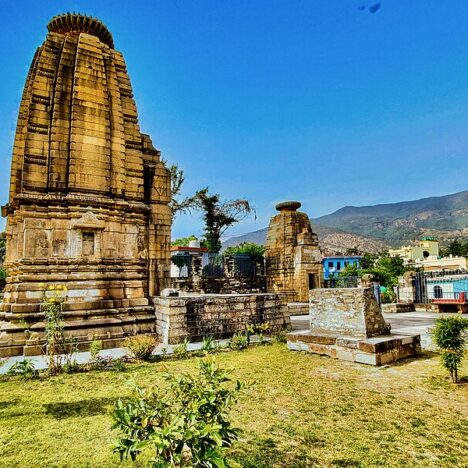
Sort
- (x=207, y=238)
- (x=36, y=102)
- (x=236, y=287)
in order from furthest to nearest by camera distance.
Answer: (x=207, y=238)
(x=236, y=287)
(x=36, y=102)

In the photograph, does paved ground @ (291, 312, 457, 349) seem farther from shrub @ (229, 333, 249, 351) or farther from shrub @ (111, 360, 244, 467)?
shrub @ (111, 360, 244, 467)

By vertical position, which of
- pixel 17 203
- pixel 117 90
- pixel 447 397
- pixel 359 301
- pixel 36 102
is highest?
pixel 117 90

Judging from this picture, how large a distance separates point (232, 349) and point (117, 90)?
27.2 feet

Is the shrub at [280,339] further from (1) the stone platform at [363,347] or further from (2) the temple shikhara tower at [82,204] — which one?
(2) the temple shikhara tower at [82,204]

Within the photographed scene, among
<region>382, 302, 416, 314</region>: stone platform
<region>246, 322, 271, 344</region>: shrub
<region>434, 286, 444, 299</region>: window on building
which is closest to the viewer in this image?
<region>246, 322, 271, 344</region>: shrub

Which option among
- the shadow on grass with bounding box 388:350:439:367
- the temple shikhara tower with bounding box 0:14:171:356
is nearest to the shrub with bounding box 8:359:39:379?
the temple shikhara tower with bounding box 0:14:171:356

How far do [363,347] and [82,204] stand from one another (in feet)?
25.2

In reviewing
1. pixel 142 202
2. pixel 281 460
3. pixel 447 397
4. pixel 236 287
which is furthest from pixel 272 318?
pixel 236 287

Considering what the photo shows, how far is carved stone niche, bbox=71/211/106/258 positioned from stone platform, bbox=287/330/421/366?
581 cm

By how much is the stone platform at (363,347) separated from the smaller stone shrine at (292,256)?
1088 centimetres

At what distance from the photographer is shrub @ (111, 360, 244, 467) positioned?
2.12 m

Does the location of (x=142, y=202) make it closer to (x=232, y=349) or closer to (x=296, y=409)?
(x=232, y=349)

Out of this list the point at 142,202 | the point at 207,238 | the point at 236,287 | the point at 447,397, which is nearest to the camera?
the point at 447,397

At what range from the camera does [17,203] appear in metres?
8.95
